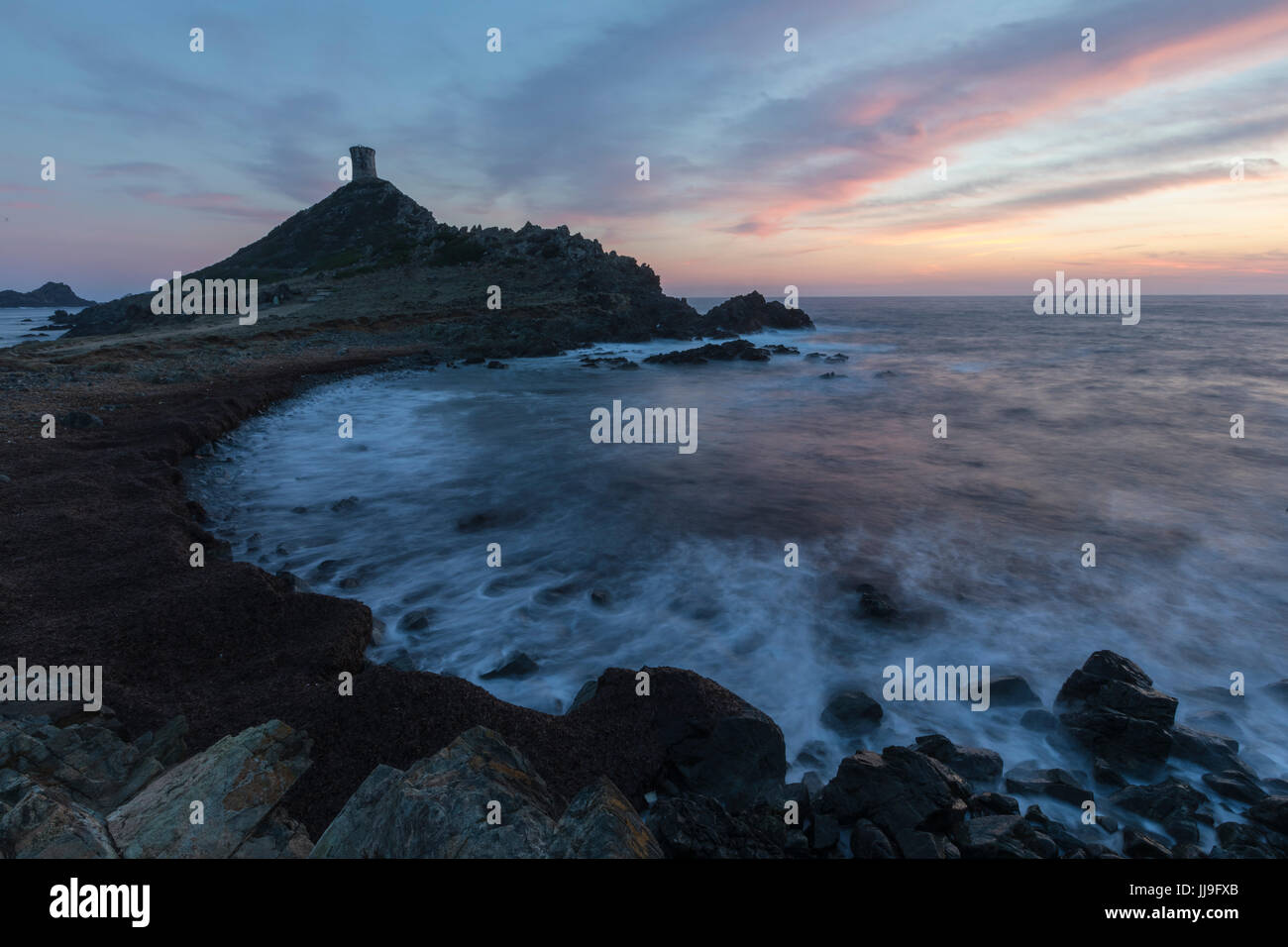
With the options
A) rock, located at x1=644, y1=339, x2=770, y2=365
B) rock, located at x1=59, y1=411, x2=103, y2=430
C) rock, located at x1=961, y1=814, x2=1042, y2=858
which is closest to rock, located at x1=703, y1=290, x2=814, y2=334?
rock, located at x1=644, y1=339, x2=770, y2=365

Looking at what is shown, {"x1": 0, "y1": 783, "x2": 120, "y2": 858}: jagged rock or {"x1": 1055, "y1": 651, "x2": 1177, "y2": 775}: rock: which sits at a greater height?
{"x1": 0, "y1": 783, "x2": 120, "y2": 858}: jagged rock

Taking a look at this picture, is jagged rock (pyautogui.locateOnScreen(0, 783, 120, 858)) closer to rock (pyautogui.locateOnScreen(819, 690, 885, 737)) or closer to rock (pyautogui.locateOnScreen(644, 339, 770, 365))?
rock (pyautogui.locateOnScreen(819, 690, 885, 737))

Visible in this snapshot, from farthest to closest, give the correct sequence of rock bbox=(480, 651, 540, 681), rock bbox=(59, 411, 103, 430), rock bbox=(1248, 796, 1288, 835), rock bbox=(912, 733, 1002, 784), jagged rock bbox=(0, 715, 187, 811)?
1. rock bbox=(59, 411, 103, 430)
2. rock bbox=(480, 651, 540, 681)
3. rock bbox=(912, 733, 1002, 784)
4. rock bbox=(1248, 796, 1288, 835)
5. jagged rock bbox=(0, 715, 187, 811)

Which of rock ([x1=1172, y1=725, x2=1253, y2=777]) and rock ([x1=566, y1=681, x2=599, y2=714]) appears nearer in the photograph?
rock ([x1=1172, y1=725, x2=1253, y2=777])

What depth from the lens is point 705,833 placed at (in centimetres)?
494

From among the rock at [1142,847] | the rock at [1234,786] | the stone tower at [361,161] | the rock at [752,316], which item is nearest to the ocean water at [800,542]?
the rock at [1234,786]

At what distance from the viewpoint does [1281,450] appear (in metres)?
22.7

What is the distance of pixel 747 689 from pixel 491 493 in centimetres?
1108

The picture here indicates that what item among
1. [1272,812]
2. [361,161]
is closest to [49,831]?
[1272,812]

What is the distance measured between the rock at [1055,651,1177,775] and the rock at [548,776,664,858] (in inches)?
241

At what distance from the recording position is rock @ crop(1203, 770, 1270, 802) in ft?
21.2

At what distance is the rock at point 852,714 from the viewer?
7836mm

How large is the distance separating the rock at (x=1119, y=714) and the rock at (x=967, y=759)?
1.40m
